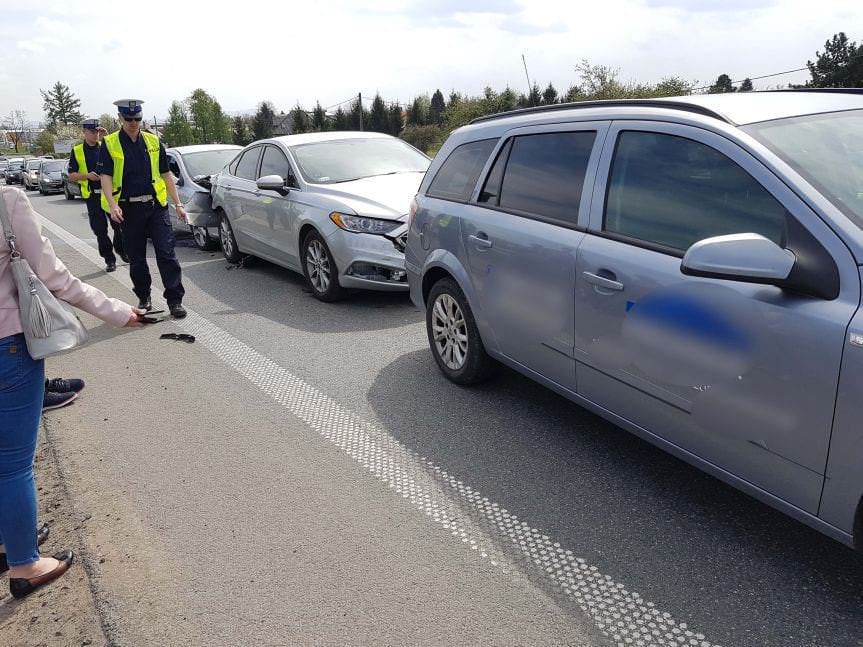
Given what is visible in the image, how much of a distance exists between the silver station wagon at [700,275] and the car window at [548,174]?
0.4 inches

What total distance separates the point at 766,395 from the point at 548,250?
135cm

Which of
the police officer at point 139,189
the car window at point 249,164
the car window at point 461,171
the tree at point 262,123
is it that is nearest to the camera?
the car window at point 461,171

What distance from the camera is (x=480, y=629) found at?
2.47 meters

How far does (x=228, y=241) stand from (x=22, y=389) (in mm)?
6979

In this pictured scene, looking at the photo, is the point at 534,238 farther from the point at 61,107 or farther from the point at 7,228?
the point at 61,107

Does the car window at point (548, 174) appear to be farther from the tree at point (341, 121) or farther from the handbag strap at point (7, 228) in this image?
the tree at point (341, 121)

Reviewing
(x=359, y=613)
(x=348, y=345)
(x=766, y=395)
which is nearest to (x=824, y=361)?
(x=766, y=395)

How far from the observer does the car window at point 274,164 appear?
7723 millimetres

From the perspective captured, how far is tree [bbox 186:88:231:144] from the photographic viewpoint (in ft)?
308

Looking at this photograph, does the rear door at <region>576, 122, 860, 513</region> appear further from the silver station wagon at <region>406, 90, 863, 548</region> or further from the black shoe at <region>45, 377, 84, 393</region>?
the black shoe at <region>45, 377, 84, 393</region>

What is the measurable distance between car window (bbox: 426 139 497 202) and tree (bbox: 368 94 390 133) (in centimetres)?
7610

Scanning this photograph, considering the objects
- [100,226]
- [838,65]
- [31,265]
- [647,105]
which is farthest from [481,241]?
[838,65]

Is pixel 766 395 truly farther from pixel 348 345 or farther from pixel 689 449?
pixel 348 345

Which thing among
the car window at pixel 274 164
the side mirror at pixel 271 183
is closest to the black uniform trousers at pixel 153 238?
the side mirror at pixel 271 183
